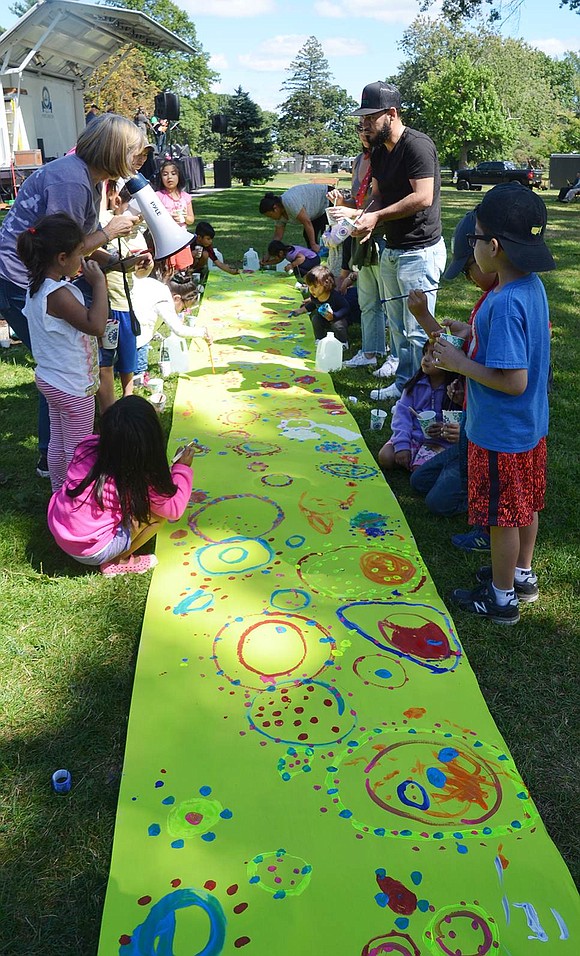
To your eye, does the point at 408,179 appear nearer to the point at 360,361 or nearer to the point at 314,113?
the point at 360,361

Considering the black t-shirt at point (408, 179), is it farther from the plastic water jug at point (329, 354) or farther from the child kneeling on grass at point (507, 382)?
the child kneeling on grass at point (507, 382)

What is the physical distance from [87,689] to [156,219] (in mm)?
1852

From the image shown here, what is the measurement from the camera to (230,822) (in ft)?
5.40

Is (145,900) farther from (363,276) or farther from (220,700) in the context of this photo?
(363,276)

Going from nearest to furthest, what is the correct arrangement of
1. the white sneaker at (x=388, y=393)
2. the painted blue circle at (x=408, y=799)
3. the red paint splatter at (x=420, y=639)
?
1. the painted blue circle at (x=408, y=799)
2. the red paint splatter at (x=420, y=639)
3. the white sneaker at (x=388, y=393)

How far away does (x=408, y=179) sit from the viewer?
380 cm

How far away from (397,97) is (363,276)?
3.77ft

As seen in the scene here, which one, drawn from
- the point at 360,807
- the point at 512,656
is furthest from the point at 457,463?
the point at 360,807

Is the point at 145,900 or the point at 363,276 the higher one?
the point at 363,276

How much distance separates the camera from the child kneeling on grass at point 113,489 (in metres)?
2.46

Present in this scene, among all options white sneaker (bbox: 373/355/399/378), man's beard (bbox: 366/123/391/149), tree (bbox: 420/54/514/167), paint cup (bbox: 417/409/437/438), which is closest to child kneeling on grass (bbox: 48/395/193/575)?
paint cup (bbox: 417/409/437/438)

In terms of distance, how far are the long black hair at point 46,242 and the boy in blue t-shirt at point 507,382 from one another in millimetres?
1396

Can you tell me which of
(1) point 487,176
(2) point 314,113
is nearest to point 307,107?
(2) point 314,113

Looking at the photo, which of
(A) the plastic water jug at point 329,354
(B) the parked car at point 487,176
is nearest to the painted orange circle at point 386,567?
(A) the plastic water jug at point 329,354
